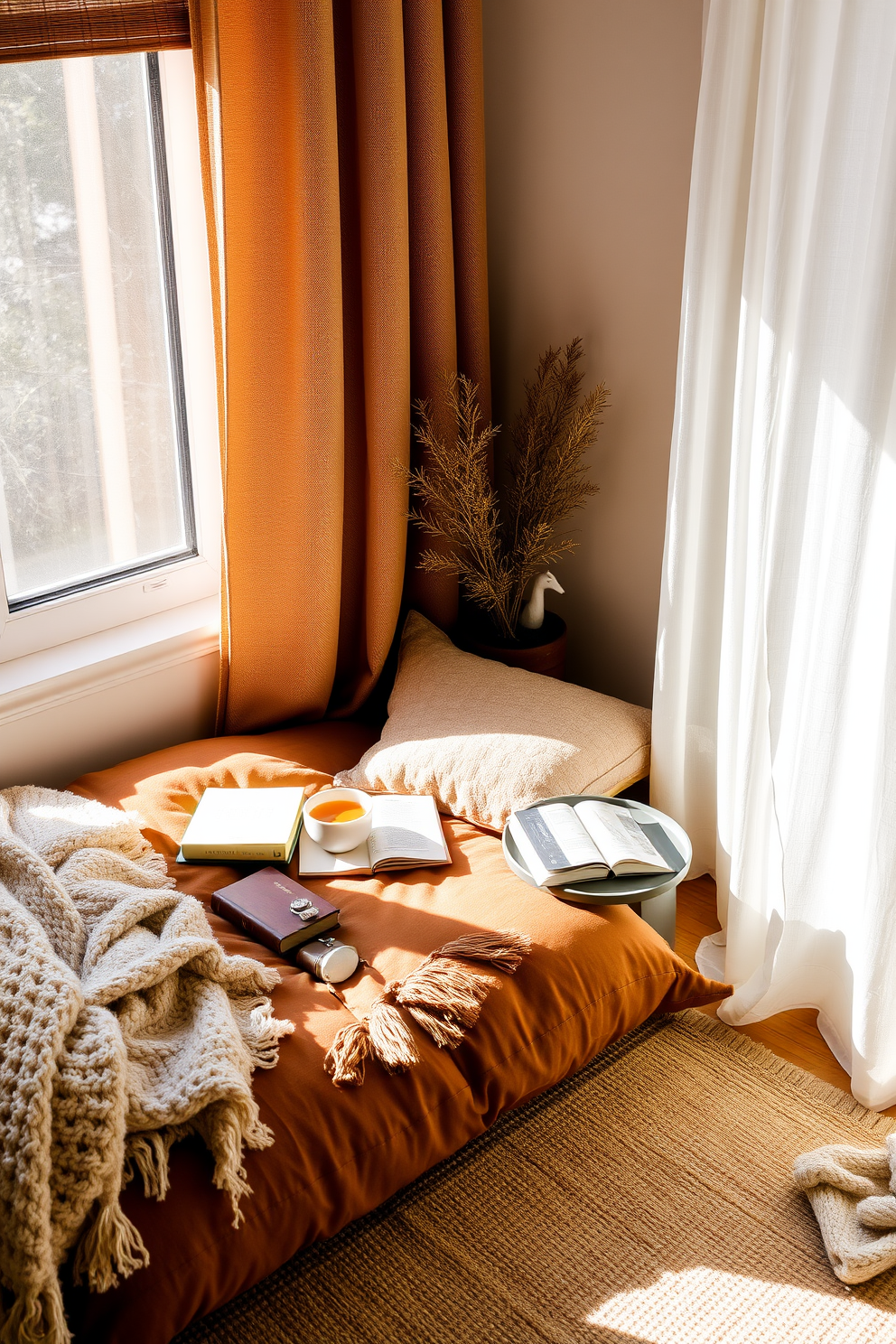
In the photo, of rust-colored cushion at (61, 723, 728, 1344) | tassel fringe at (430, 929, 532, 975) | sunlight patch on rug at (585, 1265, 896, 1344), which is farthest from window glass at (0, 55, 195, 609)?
sunlight patch on rug at (585, 1265, 896, 1344)

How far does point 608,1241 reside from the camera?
140 centimetres

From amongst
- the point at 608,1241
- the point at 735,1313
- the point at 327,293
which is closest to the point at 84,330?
the point at 327,293

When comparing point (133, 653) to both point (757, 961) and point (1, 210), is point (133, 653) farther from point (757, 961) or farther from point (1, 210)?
point (757, 961)

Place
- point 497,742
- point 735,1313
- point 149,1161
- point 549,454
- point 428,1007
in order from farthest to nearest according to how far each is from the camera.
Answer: point 549,454 < point 497,742 < point 428,1007 < point 735,1313 < point 149,1161

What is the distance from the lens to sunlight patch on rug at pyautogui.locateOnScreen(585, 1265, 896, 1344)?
1.29 metres

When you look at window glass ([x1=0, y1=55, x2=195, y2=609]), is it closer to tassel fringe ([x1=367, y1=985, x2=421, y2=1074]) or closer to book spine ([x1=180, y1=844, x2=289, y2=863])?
book spine ([x1=180, y1=844, x2=289, y2=863])

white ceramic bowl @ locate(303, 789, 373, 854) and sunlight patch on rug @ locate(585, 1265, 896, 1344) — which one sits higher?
white ceramic bowl @ locate(303, 789, 373, 854)

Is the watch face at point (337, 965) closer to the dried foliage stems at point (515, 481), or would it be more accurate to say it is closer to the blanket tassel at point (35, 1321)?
the blanket tassel at point (35, 1321)

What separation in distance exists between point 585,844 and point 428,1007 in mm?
363

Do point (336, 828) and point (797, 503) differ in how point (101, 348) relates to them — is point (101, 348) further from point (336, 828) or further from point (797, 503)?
point (797, 503)

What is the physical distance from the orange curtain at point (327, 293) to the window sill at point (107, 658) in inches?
3.4

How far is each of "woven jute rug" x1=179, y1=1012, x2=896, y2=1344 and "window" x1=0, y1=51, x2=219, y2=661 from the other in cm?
119

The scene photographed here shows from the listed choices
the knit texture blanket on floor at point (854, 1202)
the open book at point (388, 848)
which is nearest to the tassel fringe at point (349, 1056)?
the open book at point (388, 848)

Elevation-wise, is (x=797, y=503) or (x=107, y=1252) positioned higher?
(x=797, y=503)
